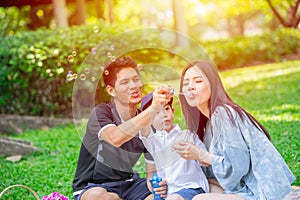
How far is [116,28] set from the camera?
26.7ft

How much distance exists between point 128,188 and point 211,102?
2.74 feet

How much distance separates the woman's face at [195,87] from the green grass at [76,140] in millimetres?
649

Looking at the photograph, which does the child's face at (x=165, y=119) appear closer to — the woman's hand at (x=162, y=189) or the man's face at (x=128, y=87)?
the man's face at (x=128, y=87)

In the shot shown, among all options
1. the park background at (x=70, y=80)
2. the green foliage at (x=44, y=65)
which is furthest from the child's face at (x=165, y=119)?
the green foliage at (x=44, y=65)

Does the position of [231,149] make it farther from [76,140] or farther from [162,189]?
[76,140]

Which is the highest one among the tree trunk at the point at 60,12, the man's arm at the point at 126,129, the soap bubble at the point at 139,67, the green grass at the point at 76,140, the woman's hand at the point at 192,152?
the tree trunk at the point at 60,12

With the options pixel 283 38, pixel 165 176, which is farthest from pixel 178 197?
pixel 283 38

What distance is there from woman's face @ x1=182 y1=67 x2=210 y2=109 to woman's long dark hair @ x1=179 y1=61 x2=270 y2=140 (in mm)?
21

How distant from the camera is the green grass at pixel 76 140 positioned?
4777 millimetres

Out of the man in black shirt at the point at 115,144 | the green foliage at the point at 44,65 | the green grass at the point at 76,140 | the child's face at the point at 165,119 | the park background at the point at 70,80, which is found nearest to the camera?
the child's face at the point at 165,119

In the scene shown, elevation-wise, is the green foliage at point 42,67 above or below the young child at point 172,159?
above

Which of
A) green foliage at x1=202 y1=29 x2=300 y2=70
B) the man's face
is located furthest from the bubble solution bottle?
green foliage at x1=202 y1=29 x2=300 y2=70

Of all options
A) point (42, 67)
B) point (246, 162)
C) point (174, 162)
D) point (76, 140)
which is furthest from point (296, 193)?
point (42, 67)

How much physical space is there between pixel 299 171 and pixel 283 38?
1020 centimetres
